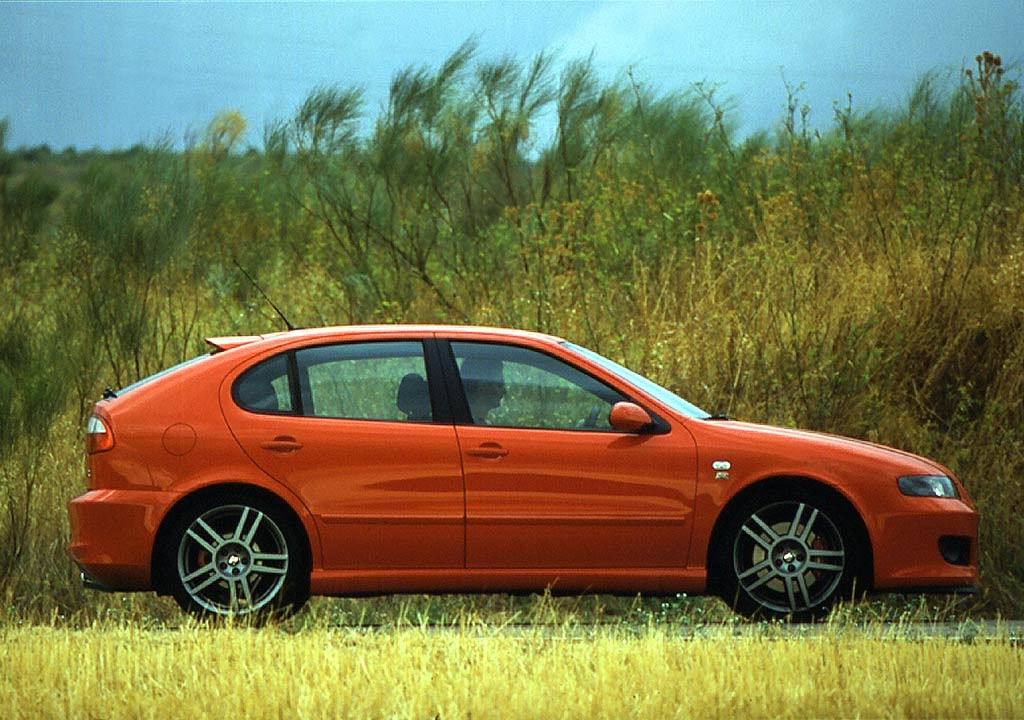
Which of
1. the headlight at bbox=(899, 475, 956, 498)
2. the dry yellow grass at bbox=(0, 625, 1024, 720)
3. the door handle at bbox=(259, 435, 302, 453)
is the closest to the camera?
the dry yellow grass at bbox=(0, 625, 1024, 720)

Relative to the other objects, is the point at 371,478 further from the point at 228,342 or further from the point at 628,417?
the point at 628,417

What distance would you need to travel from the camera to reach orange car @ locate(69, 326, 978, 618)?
868 centimetres

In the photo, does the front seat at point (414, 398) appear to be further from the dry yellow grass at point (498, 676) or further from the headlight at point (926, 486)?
the headlight at point (926, 486)

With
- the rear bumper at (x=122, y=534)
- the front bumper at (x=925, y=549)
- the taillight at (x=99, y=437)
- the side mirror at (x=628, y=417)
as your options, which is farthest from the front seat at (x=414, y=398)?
the front bumper at (x=925, y=549)

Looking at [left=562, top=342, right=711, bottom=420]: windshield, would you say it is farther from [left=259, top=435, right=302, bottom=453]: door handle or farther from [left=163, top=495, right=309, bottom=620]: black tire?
[left=163, top=495, right=309, bottom=620]: black tire

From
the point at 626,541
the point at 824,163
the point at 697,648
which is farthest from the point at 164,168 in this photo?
the point at 697,648

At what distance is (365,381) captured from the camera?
9094 millimetres

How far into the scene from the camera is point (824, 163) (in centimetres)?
1758

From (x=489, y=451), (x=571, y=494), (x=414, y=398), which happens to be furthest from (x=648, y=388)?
(x=414, y=398)

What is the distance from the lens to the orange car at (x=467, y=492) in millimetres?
8680

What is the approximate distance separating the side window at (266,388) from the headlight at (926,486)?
323 centimetres

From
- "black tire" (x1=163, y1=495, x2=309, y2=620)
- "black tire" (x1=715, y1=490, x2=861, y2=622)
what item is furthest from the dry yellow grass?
"black tire" (x1=715, y1=490, x2=861, y2=622)

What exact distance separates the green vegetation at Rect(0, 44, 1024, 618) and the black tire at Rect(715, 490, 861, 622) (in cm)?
246

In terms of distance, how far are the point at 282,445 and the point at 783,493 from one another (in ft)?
8.51
